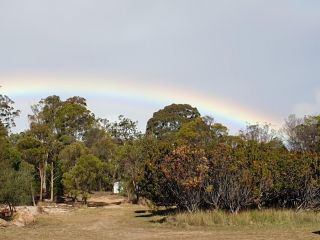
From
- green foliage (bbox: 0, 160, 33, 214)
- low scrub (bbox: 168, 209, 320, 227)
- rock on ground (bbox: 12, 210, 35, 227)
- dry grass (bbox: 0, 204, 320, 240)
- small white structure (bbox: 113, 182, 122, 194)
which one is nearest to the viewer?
dry grass (bbox: 0, 204, 320, 240)

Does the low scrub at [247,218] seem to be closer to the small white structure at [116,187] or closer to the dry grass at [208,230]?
the dry grass at [208,230]

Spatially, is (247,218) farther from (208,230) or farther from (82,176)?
(82,176)

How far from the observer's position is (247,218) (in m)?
25.1

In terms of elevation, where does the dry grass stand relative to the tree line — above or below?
below

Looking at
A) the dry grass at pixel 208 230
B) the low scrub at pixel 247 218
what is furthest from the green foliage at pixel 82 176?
the low scrub at pixel 247 218

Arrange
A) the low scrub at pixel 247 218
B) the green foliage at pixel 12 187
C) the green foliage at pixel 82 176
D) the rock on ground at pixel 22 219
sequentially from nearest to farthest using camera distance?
the low scrub at pixel 247 218 → the rock on ground at pixel 22 219 → the green foliage at pixel 12 187 → the green foliage at pixel 82 176

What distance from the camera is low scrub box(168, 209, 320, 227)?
24.7 metres

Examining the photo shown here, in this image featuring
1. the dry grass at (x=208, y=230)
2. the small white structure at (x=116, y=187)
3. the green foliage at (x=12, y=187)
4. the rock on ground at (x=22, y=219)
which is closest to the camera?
the dry grass at (x=208, y=230)

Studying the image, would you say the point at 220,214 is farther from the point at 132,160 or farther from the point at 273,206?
the point at 132,160

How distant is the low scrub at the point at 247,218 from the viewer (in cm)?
2469

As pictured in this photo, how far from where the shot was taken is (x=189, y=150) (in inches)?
1129

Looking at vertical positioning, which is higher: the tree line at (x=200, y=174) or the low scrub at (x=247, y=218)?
the tree line at (x=200, y=174)

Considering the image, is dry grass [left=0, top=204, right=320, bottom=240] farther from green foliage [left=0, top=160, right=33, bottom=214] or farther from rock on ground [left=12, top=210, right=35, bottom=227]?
green foliage [left=0, top=160, right=33, bottom=214]

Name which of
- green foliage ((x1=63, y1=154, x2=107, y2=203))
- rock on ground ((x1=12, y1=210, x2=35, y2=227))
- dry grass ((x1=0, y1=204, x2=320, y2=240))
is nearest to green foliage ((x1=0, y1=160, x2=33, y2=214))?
rock on ground ((x1=12, y1=210, x2=35, y2=227))
